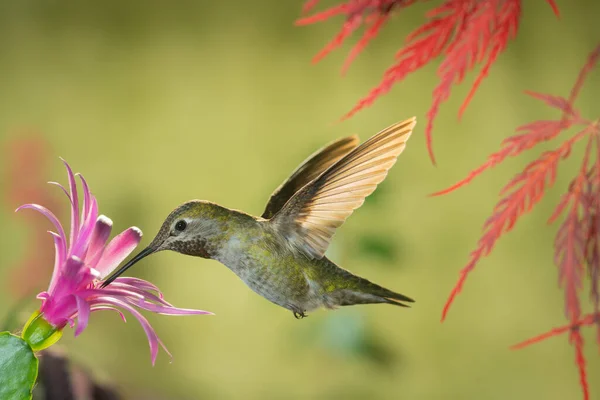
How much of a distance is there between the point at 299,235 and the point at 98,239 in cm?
13

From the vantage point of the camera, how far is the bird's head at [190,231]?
0.46m

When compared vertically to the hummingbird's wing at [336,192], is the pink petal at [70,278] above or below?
below

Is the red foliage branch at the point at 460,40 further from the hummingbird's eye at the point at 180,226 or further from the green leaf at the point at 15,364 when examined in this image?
the green leaf at the point at 15,364

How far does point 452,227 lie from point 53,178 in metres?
0.64

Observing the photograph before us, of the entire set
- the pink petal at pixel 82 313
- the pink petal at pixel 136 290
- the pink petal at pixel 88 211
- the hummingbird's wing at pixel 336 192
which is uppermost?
the hummingbird's wing at pixel 336 192

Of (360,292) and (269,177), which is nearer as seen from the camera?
(360,292)

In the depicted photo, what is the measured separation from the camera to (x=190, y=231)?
462mm

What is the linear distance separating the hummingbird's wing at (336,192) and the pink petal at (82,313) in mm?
139

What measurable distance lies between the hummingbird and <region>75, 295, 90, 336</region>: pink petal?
0.04m

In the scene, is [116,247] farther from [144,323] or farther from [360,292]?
[360,292]

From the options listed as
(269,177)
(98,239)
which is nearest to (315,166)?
(98,239)

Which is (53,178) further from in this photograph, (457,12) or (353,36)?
(457,12)

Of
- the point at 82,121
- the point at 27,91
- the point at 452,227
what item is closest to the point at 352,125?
the point at 452,227

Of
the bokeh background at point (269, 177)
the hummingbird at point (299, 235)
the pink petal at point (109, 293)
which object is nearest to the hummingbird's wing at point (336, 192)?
the hummingbird at point (299, 235)
